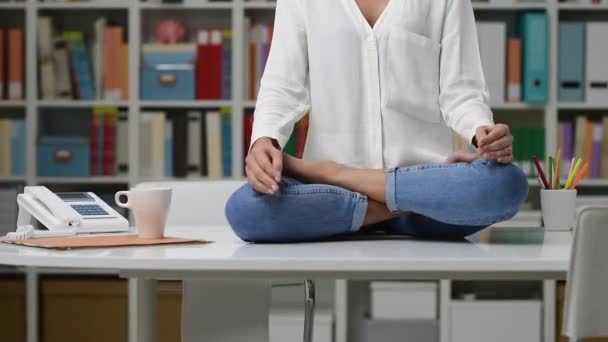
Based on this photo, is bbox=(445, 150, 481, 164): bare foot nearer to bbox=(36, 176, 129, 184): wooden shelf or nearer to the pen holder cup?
the pen holder cup

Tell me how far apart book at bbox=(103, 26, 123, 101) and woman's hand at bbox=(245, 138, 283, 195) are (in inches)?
95.3

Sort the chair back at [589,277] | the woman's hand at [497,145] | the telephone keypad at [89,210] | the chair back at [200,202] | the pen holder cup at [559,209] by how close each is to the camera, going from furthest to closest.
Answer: the chair back at [200,202] → the pen holder cup at [559,209] → the telephone keypad at [89,210] → the woman's hand at [497,145] → the chair back at [589,277]

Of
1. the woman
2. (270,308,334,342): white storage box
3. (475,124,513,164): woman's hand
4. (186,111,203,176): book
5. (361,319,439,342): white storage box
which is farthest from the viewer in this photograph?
(186,111,203,176): book

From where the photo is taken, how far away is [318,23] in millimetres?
1592

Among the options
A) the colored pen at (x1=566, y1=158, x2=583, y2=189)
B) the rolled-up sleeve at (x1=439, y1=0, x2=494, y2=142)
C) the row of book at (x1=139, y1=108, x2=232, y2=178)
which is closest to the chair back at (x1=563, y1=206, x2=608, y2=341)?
the rolled-up sleeve at (x1=439, y1=0, x2=494, y2=142)

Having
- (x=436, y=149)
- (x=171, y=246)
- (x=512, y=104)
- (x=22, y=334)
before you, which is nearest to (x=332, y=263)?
(x=171, y=246)

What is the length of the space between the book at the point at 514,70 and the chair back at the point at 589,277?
2.62m

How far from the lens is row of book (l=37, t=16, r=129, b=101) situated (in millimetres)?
3584

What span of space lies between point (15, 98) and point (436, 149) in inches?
99.2

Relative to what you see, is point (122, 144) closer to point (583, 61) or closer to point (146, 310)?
point (583, 61)

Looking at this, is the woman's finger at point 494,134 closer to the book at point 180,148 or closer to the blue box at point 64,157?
the book at point 180,148

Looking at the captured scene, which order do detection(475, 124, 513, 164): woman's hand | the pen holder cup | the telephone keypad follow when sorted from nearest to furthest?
detection(475, 124, 513, 164): woman's hand
the telephone keypad
the pen holder cup

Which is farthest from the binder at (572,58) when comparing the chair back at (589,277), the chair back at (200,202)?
the chair back at (589,277)

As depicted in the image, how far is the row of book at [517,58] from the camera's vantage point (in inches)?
135
